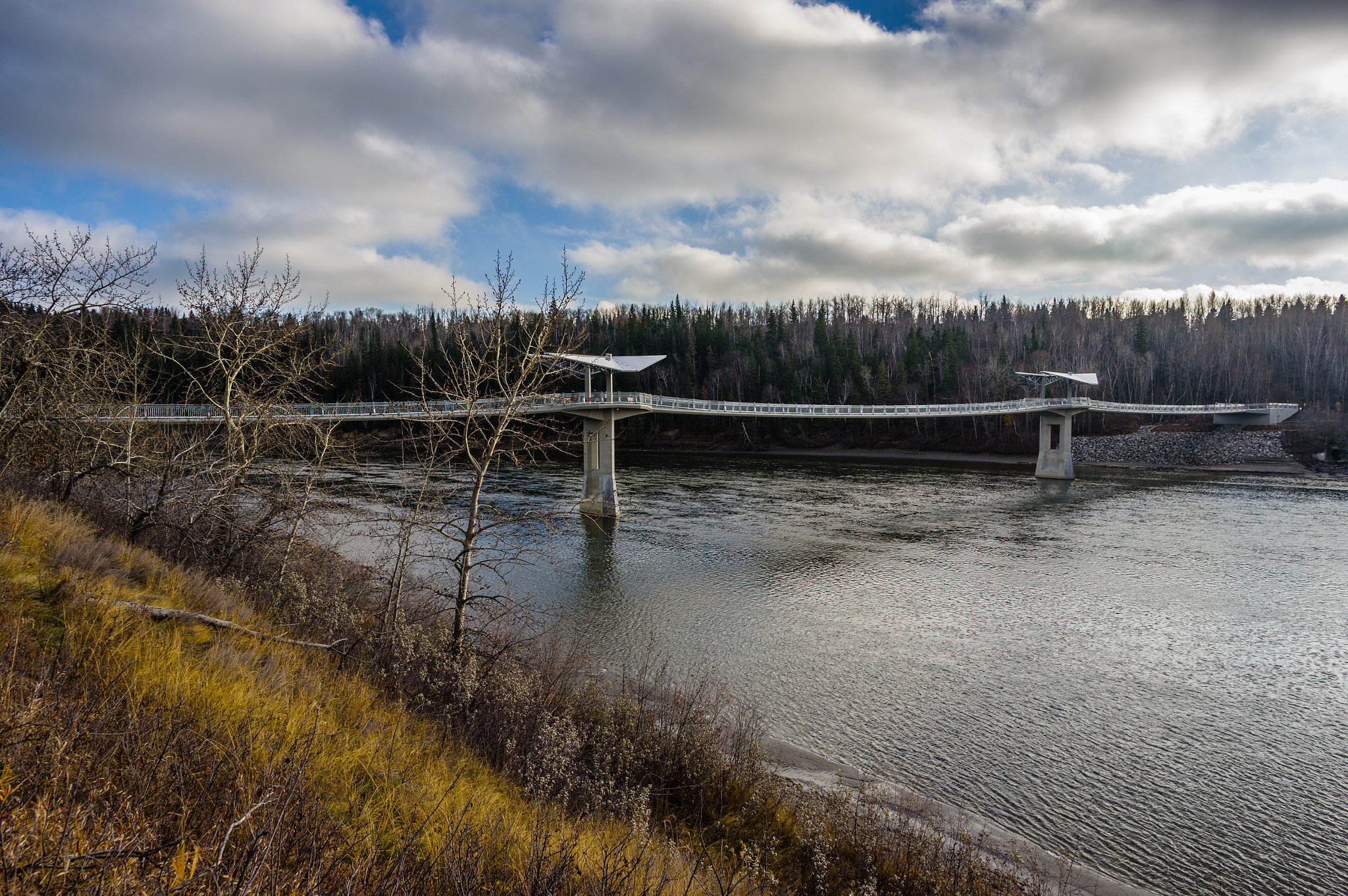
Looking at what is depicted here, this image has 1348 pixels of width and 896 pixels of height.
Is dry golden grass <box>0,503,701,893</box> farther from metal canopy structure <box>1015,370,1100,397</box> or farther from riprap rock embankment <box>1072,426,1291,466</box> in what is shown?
riprap rock embankment <box>1072,426,1291,466</box>

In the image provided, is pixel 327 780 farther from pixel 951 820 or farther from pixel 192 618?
pixel 951 820

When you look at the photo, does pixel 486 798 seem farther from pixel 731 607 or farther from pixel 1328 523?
pixel 1328 523

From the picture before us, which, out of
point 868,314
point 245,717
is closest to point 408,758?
point 245,717

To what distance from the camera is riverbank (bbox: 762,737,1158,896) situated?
24.8ft

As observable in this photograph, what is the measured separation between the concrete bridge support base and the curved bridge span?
70mm

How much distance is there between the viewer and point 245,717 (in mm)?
4887

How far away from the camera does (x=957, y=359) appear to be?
87250mm

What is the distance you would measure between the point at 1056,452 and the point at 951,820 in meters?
61.8

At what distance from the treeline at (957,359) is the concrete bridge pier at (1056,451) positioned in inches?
840

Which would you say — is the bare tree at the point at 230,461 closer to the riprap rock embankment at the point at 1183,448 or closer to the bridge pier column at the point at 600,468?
the bridge pier column at the point at 600,468

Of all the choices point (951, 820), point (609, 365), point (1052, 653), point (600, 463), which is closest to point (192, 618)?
point (951, 820)

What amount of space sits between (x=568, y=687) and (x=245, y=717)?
571 cm

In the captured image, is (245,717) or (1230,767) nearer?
(245,717)

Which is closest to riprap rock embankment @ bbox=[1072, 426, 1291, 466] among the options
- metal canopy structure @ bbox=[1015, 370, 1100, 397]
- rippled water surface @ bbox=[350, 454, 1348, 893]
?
metal canopy structure @ bbox=[1015, 370, 1100, 397]
